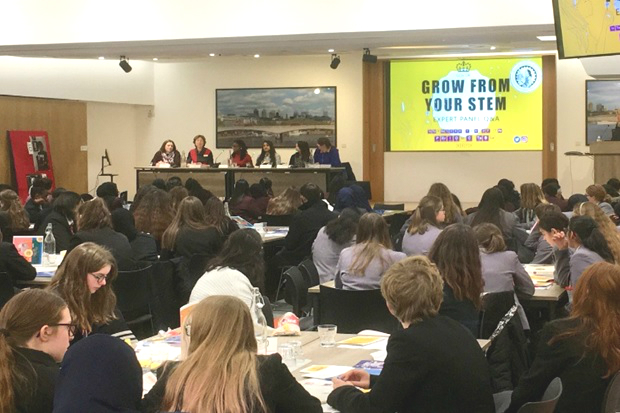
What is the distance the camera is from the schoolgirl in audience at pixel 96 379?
2922 mm

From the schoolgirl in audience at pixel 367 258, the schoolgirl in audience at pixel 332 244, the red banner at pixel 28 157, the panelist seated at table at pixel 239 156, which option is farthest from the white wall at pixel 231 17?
the schoolgirl in audience at pixel 367 258

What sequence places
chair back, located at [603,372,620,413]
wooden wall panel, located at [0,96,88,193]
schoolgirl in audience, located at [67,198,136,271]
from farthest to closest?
wooden wall panel, located at [0,96,88,193] < schoolgirl in audience, located at [67,198,136,271] < chair back, located at [603,372,620,413]

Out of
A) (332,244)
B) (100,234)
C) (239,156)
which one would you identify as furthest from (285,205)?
(239,156)

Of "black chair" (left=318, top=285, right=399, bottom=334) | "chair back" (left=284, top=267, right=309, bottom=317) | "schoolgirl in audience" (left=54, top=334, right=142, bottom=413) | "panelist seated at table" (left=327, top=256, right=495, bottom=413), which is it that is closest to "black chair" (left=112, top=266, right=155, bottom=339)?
"chair back" (left=284, top=267, right=309, bottom=317)

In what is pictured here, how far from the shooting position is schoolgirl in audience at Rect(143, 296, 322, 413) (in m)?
2.90

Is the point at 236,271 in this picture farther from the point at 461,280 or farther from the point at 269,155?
the point at 269,155

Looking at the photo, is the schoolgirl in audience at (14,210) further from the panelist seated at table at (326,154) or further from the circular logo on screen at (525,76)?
the circular logo on screen at (525,76)

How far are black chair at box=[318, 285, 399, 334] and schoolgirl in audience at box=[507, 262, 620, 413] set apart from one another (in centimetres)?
238

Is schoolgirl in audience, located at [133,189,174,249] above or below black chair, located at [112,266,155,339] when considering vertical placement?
above

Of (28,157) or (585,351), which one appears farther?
(28,157)

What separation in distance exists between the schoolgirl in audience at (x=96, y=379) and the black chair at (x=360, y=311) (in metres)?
3.35

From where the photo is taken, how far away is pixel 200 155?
18.7 m

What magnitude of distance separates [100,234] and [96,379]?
4.61 metres

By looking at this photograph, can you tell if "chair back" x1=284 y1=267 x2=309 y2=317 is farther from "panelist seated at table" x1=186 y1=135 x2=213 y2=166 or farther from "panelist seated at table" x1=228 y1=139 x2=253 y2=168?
"panelist seated at table" x1=186 y1=135 x2=213 y2=166
